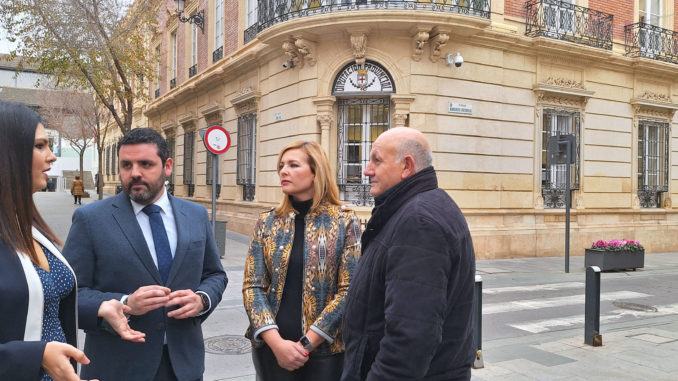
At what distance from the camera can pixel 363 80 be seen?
13.3 metres

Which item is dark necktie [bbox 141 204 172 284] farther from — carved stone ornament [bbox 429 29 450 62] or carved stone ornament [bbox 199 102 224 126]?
carved stone ornament [bbox 199 102 224 126]

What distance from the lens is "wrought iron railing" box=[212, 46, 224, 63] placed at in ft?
65.0

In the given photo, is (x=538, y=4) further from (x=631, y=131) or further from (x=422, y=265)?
(x=422, y=265)

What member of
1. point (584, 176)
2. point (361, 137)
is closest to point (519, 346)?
point (361, 137)

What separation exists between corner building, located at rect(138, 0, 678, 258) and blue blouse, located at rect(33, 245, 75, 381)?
11.3 m

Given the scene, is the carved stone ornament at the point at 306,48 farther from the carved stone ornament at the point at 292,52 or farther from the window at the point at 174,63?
the window at the point at 174,63

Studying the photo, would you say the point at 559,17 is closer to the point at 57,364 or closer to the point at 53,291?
the point at 53,291

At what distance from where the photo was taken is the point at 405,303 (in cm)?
214

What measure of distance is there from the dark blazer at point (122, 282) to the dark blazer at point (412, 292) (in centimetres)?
86

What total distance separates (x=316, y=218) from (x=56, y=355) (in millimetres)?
1725

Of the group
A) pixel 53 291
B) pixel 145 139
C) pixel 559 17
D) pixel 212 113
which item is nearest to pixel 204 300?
pixel 145 139

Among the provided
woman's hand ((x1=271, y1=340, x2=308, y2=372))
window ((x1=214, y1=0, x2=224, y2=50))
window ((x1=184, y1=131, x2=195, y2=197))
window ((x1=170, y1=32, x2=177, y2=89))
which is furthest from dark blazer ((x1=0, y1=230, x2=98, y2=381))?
window ((x1=170, y1=32, x2=177, y2=89))

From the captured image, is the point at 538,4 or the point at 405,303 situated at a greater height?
the point at 538,4

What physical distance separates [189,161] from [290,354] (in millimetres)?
21907
